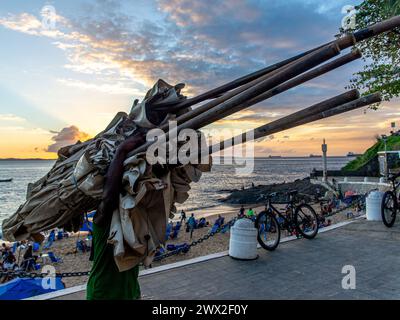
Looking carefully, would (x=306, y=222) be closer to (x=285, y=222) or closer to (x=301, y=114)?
(x=285, y=222)

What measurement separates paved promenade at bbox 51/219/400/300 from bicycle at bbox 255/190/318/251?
1.09ft

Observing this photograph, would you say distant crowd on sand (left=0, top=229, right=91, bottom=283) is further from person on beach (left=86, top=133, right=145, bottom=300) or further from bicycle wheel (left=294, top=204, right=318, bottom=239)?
person on beach (left=86, top=133, right=145, bottom=300)

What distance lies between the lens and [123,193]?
246 centimetres

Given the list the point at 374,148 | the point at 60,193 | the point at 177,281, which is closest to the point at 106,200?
the point at 60,193

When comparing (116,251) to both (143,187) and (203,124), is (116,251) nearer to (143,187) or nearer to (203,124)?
(143,187)

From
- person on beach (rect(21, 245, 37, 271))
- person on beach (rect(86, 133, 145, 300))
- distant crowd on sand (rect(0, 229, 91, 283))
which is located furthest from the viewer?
person on beach (rect(21, 245, 37, 271))

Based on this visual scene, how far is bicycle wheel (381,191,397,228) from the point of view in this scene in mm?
9070

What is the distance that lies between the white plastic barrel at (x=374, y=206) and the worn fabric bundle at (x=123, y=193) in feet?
30.2

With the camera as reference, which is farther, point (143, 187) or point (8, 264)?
point (8, 264)

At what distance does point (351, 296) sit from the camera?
464cm

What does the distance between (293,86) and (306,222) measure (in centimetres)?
678

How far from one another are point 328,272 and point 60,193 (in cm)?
500

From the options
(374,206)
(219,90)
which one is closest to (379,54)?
(374,206)

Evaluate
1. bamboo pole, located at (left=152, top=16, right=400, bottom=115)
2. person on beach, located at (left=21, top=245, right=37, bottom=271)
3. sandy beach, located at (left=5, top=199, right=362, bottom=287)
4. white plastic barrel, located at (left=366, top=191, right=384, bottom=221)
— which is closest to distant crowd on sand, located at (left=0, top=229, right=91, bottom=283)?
person on beach, located at (left=21, top=245, right=37, bottom=271)
